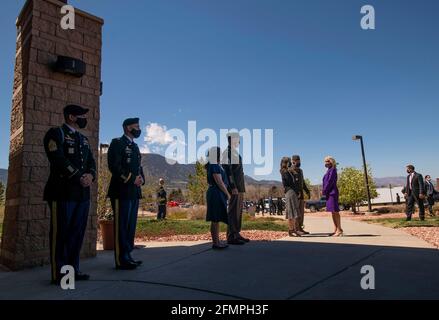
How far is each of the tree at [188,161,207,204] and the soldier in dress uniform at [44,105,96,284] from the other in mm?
23822

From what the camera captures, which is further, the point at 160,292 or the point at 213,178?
the point at 213,178

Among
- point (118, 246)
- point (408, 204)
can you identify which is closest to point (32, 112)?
point (118, 246)

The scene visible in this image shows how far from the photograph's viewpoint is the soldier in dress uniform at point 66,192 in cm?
361

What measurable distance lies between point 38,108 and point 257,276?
394 cm

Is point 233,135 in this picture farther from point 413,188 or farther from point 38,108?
point 413,188

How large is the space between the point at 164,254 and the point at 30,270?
71.1 inches

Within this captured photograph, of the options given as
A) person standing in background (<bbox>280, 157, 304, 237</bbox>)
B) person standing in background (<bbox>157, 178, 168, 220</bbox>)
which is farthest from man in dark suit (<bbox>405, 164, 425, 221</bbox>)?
person standing in background (<bbox>157, 178, 168, 220</bbox>)

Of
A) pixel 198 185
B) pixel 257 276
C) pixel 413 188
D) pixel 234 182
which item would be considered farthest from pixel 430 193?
pixel 198 185

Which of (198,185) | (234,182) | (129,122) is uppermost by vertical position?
(129,122)

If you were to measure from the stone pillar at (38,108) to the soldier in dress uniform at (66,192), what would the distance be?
1340 mm

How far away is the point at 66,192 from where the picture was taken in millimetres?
3676

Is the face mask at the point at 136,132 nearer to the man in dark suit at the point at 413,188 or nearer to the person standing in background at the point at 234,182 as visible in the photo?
the person standing in background at the point at 234,182

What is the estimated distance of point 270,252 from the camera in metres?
4.82

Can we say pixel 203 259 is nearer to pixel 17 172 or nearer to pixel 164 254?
pixel 164 254
